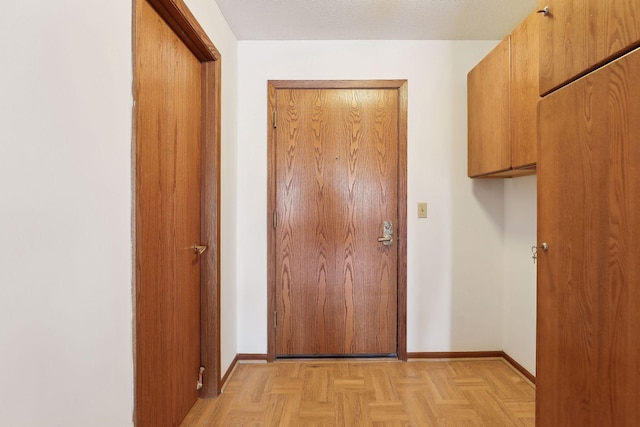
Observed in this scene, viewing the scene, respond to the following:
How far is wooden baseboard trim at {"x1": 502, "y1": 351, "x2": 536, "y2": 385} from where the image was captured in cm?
217

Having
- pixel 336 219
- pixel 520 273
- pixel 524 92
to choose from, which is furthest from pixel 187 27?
pixel 520 273

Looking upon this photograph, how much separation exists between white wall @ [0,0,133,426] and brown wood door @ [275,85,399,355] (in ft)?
4.59

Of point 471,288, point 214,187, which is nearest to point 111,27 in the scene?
point 214,187

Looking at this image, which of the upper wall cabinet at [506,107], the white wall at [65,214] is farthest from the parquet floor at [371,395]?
the upper wall cabinet at [506,107]

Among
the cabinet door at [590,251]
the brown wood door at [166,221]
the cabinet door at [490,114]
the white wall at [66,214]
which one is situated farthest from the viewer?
the cabinet door at [490,114]

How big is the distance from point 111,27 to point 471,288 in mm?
2509

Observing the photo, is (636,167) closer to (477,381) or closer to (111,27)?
(111,27)

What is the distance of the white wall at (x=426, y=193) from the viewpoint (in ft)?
8.17

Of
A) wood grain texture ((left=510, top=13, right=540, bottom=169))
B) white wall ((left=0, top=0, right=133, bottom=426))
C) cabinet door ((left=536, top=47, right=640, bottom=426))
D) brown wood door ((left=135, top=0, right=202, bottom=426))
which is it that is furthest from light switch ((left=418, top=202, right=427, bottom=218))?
white wall ((left=0, top=0, right=133, bottom=426))

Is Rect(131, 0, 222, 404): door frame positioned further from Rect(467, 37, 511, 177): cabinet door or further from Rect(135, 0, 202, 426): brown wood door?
→ Rect(467, 37, 511, 177): cabinet door

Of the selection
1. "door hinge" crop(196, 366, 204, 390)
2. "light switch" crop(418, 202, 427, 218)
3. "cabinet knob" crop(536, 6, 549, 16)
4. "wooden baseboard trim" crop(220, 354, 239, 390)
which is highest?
"cabinet knob" crop(536, 6, 549, 16)

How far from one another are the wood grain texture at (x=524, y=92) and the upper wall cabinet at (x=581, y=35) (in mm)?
495

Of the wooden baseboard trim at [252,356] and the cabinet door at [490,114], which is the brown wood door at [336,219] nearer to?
the wooden baseboard trim at [252,356]

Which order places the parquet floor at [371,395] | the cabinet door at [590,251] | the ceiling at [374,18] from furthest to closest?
1. the ceiling at [374,18]
2. the parquet floor at [371,395]
3. the cabinet door at [590,251]
